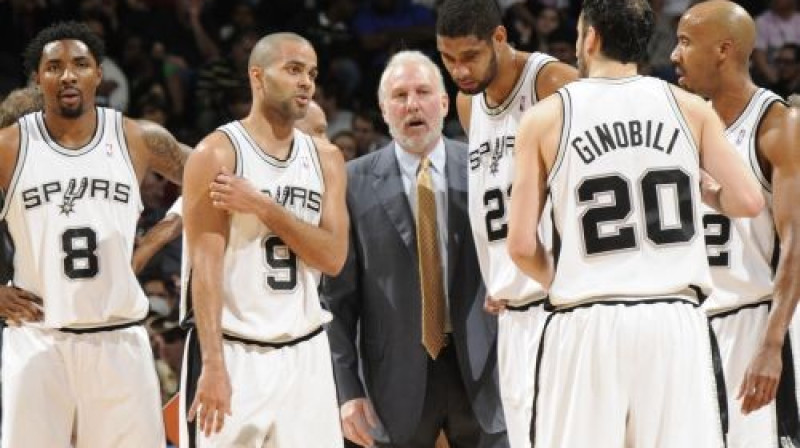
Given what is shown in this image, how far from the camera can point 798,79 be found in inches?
492

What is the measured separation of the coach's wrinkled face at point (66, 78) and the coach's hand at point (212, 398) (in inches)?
65.8

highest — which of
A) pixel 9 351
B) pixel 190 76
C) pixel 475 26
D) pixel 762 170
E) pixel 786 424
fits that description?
pixel 190 76

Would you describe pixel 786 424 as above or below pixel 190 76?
below

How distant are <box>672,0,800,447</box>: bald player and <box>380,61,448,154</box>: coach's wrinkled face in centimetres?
117

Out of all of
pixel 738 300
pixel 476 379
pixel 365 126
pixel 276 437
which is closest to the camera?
pixel 276 437

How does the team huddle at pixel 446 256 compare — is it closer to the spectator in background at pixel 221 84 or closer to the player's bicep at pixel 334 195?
the player's bicep at pixel 334 195

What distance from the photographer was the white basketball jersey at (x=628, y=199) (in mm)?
4859

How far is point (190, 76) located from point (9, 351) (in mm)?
6925

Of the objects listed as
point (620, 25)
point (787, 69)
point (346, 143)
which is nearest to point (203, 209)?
point (620, 25)

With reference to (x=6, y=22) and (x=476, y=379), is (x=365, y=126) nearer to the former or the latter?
(x=6, y=22)

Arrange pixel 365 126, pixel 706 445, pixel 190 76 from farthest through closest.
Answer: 1. pixel 190 76
2. pixel 365 126
3. pixel 706 445

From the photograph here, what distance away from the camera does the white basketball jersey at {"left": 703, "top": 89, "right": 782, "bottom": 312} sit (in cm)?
592

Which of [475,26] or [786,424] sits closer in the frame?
[786,424]

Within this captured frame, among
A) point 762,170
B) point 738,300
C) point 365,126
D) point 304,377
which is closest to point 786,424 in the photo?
point 738,300
